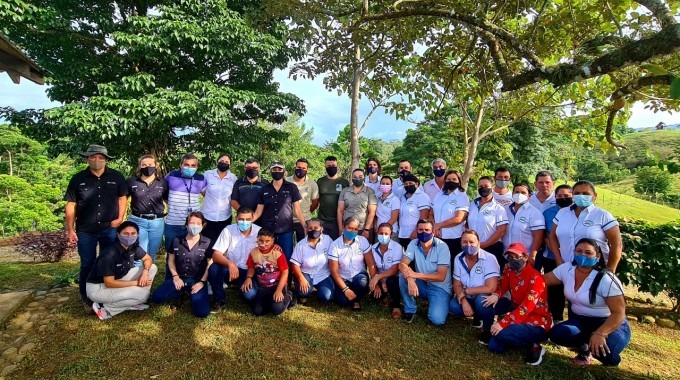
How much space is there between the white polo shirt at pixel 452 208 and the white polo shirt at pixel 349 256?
3.40 ft

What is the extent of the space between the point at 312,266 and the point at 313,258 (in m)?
0.11

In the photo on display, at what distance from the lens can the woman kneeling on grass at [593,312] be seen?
3.27 meters

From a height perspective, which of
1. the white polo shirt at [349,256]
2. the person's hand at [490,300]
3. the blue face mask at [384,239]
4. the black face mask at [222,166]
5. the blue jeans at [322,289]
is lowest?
the blue jeans at [322,289]

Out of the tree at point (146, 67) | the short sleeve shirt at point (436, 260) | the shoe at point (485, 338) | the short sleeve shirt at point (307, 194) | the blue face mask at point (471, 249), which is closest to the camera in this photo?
the shoe at point (485, 338)

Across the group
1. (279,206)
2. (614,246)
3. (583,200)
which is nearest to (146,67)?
(279,206)

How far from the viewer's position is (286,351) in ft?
12.1

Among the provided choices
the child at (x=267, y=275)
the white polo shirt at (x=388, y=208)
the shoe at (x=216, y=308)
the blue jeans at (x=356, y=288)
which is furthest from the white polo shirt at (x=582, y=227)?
the shoe at (x=216, y=308)

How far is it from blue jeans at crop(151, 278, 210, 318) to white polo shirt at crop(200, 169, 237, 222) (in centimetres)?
89

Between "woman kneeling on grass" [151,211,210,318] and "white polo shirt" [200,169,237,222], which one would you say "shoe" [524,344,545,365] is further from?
"white polo shirt" [200,169,237,222]

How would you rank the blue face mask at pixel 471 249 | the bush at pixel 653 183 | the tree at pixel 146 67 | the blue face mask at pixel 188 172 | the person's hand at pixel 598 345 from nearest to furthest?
the person's hand at pixel 598 345
the blue face mask at pixel 471 249
the blue face mask at pixel 188 172
the tree at pixel 146 67
the bush at pixel 653 183

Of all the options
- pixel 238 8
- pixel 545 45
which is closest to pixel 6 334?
pixel 238 8

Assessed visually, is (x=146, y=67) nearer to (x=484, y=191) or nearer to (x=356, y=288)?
(x=356, y=288)

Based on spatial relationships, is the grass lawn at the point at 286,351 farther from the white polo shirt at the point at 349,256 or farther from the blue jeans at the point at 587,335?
the white polo shirt at the point at 349,256

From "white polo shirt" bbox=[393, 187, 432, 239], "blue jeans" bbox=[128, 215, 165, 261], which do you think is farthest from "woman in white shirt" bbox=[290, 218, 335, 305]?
"blue jeans" bbox=[128, 215, 165, 261]
